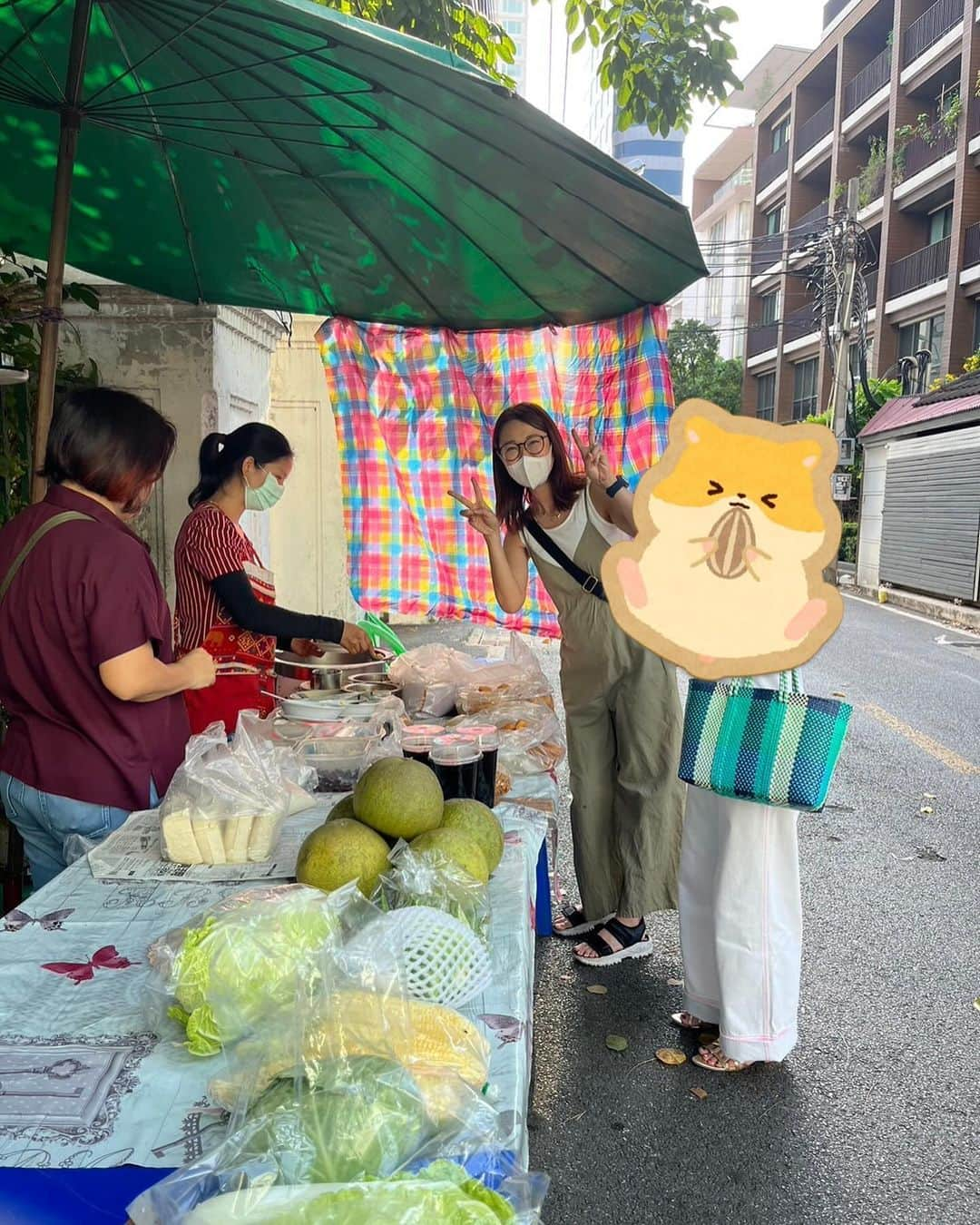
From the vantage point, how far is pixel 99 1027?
1262mm

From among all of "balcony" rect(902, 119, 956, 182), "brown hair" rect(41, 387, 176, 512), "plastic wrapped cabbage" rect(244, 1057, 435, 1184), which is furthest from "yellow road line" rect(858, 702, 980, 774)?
"balcony" rect(902, 119, 956, 182)

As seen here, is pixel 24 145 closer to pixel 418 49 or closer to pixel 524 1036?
pixel 418 49

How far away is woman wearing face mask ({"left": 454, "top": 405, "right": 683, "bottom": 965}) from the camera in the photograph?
2.93m

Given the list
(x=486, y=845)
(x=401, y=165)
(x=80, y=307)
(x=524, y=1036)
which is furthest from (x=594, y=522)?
(x=80, y=307)

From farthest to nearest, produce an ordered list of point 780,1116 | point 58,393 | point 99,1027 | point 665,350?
point 58,393
point 665,350
point 780,1116
point 99,1027

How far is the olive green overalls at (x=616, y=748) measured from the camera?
303 cm

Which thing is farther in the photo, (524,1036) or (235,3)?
(235,3)

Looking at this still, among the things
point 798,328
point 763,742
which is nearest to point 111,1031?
point 763,742

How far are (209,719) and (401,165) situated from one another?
1746 millimetres

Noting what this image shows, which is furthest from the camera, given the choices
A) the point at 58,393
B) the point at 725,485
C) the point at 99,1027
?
the point at 58,393

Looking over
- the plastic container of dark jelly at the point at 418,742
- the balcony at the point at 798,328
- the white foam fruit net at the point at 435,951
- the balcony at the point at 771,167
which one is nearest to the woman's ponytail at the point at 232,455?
the plastic container of dark jelly at the point at 418,742

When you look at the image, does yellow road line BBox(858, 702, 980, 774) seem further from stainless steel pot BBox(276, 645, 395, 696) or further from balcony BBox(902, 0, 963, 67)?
balcony BBox(902, 0, 963, 67)

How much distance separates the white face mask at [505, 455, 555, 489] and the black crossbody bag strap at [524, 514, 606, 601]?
21 centimetres

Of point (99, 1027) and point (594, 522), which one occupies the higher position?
point (594, 522)
